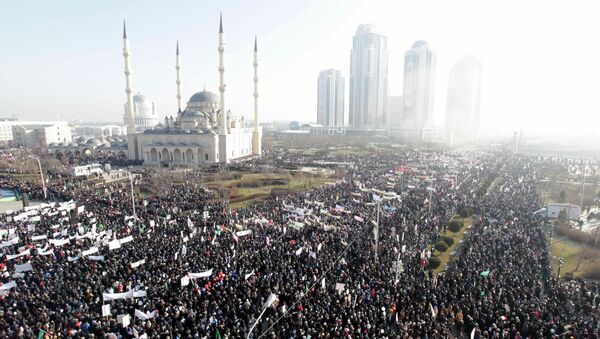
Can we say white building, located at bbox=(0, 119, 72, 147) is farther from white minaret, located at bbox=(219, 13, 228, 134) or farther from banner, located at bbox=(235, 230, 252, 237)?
banner, located at bbox=(235, 230, 252, 237)

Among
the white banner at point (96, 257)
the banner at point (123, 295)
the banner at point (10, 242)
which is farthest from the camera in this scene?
the banner at point (10, 242)

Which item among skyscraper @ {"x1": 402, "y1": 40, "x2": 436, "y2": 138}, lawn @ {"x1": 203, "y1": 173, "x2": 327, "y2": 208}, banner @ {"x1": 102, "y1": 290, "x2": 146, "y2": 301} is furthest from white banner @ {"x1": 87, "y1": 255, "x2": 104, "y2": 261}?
skyscraper @ {"x1": 402, "y1": 40, "x2": 436, "y2": 138}

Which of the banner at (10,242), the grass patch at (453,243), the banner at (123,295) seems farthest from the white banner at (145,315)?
the grass patch at (453,243)

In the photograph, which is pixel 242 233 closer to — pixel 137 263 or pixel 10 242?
pixel 137 263

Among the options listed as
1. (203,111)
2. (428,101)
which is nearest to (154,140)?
(203,111)

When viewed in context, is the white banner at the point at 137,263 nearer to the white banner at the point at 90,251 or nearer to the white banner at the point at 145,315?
the white banner at the point at 90,251

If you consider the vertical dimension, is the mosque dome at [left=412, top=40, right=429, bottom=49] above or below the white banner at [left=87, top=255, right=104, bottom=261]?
above
